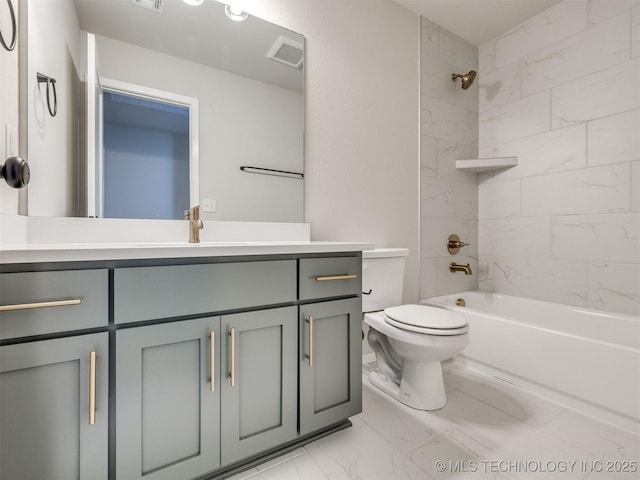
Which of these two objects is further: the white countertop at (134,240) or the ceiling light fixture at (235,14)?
the ceiling light fixture at (235,14)

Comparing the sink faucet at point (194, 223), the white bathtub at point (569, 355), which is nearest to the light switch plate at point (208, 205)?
the sink faucet at point (194, 223)

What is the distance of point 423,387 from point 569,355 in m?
0.75

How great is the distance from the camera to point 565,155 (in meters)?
2.14

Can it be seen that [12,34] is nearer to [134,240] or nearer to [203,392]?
[134,240]

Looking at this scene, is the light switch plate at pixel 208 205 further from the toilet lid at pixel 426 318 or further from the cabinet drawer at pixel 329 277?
the toilet lid at pixel 426 318

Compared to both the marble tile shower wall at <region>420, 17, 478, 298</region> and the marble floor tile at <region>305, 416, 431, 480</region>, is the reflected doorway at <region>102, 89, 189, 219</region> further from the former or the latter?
the marble tile shower wall at <region>420, 17, 478, 298</region>

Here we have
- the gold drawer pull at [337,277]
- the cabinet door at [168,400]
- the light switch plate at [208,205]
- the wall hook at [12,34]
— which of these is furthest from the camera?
A: the light switch plate at [208,205]

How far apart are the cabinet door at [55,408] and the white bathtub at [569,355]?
1.92 m

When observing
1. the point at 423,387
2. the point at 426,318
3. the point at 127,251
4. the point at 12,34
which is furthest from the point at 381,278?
the point at 12,34

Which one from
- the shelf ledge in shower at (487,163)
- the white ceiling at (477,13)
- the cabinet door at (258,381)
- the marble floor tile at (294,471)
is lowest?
the marble floor tile at (294,471)

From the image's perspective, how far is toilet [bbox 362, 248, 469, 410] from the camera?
1405mm

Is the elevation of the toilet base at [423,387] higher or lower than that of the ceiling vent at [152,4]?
lower

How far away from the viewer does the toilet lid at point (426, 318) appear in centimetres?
141

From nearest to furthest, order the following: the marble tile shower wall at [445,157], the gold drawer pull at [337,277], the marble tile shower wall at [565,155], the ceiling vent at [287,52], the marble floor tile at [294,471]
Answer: the marble floor tile at [294,471]
the gold drawer pull at [337,277]
the ceiling vent at [287,52]
the marble tile shower wall at [565,155]
the marble tile shower wall at [445,157]
